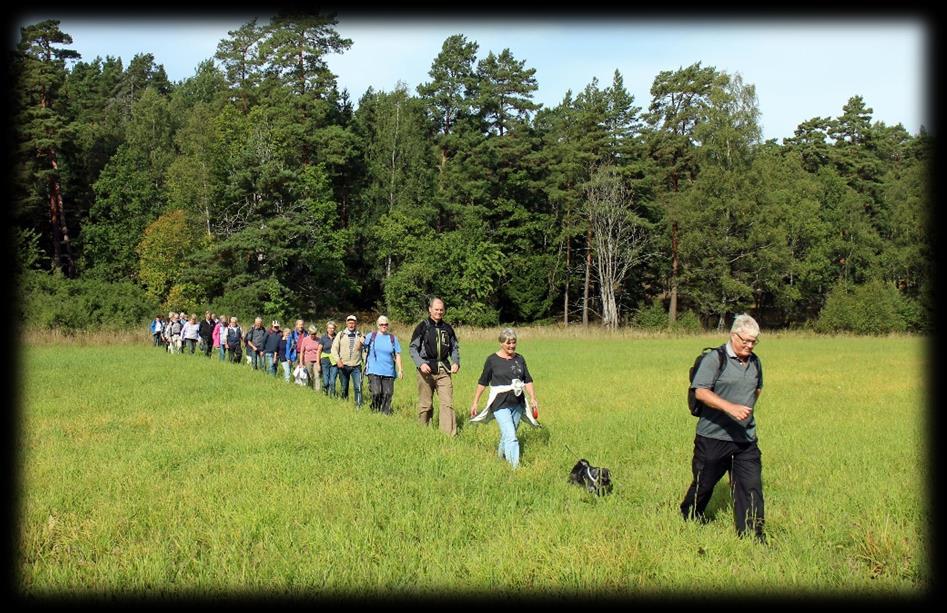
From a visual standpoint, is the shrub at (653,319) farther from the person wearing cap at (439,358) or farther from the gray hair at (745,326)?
the gray hair at (745,326)

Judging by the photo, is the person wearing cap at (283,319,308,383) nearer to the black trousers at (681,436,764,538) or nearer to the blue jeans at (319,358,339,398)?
the blue jeans at (319,358,339,398)

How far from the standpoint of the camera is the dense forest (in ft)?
152

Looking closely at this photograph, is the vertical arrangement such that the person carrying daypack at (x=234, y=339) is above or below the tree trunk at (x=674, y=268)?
below

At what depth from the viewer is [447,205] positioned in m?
52.8

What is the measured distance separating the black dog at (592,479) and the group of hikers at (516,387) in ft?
3.01

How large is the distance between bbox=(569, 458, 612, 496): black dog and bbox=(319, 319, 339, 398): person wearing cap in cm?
834

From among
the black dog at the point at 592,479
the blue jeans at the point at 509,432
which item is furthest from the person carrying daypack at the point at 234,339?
the black dog at the point at 592,479

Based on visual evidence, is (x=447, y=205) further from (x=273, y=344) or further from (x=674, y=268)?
(x=273, y=344)

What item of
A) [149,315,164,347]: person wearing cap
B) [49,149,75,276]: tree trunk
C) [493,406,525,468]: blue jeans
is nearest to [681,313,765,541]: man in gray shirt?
[493,406,525,468]: blue jeans

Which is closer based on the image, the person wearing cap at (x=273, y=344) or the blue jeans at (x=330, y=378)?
the blue jeans at (x=330, y=378)

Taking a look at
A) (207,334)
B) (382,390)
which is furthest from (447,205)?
(382,390)

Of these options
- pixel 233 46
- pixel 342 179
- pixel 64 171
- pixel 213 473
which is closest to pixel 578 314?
pixel 342 179

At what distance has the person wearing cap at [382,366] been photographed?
12.2 m

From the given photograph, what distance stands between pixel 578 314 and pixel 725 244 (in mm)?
14481
